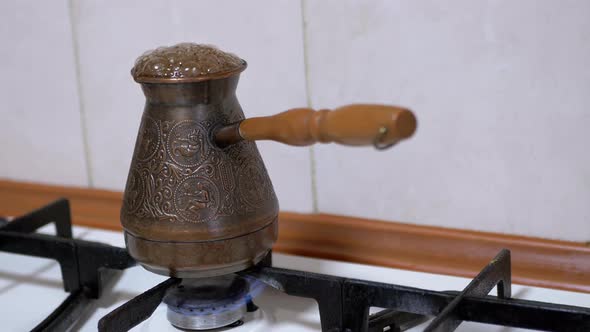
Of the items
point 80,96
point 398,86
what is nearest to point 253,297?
point 398,86

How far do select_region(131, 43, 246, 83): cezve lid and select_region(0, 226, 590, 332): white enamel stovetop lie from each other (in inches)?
8.9

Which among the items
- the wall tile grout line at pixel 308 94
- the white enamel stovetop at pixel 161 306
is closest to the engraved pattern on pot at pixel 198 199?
the white enamel stovetop at pixel 161 306

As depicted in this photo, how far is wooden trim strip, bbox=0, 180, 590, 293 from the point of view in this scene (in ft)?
2.55

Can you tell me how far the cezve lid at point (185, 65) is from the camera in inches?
25.1

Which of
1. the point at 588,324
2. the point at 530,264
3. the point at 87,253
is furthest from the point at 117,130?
the point at 588,324

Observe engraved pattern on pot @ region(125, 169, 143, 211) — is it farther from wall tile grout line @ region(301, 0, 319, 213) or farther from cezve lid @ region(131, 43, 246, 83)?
wall tile grout line @ region(301, 0, 319, 213)

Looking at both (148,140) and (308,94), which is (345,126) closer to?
(148,140)

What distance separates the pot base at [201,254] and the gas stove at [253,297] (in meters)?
0.03

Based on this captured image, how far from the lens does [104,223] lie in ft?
3.35

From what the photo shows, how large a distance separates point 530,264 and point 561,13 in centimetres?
24

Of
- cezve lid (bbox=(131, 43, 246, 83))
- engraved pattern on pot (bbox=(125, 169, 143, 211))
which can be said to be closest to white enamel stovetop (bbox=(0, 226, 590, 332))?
engraved pattern on pot (bbox=(125, 169, 143, 211))

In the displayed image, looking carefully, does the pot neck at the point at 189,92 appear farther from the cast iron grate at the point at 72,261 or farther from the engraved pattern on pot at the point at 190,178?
the cast iron grate at the point at 72,261

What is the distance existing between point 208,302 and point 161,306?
70mm

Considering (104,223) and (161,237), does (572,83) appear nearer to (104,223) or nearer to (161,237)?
(161,237)
